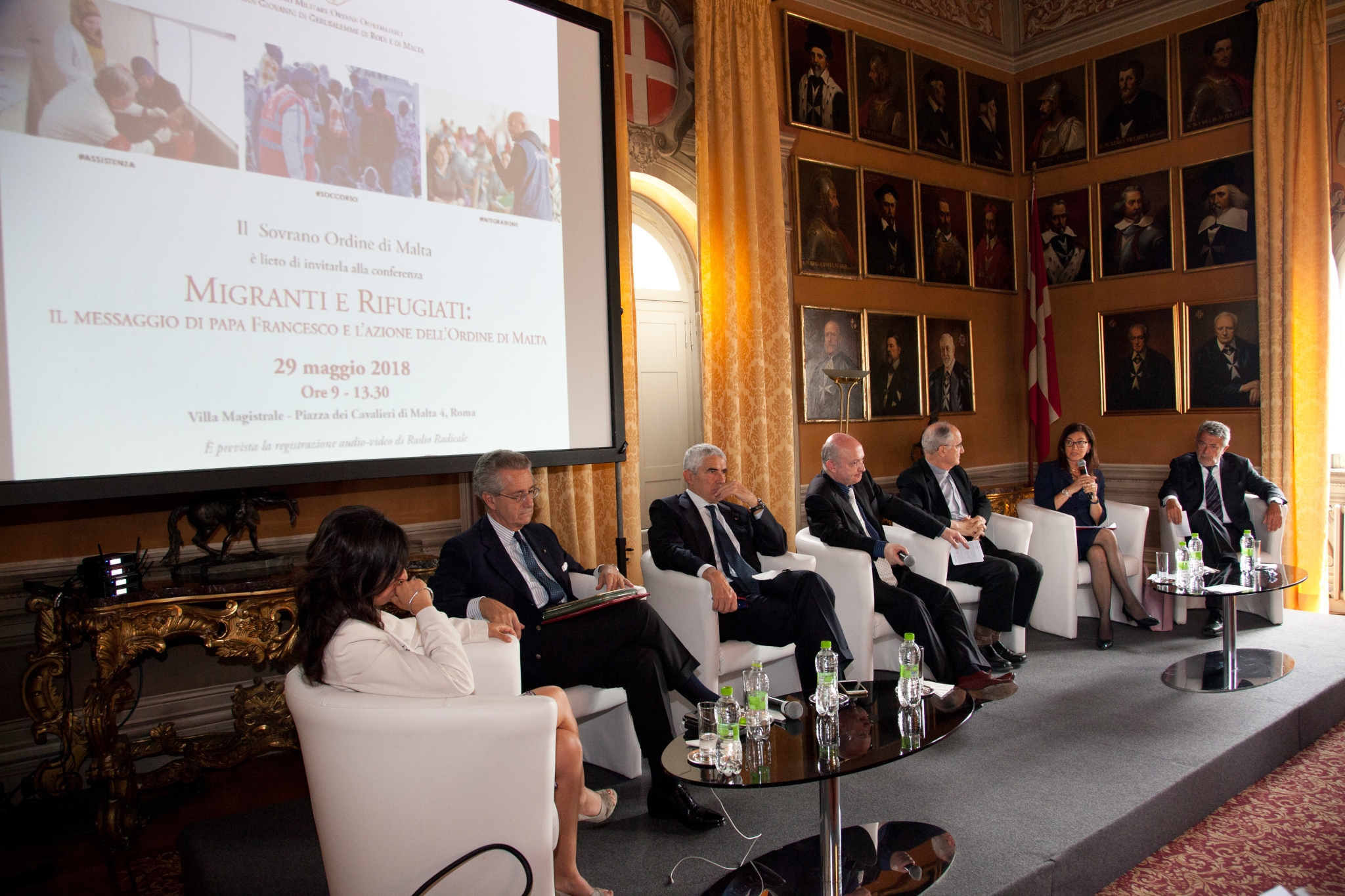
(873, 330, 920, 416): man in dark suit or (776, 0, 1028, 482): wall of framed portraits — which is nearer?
(776, 0, 1028, 482): wall of framed portraits

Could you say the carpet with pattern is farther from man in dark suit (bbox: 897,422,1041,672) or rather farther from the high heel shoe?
the high heel shoe

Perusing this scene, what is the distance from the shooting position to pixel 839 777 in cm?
269

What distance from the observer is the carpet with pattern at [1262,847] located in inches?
110

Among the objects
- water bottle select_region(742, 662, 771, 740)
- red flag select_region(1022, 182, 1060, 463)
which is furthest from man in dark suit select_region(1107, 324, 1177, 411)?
water bottle select_region(742, 662, 771, 740)

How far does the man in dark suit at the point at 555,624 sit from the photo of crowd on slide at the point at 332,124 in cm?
135

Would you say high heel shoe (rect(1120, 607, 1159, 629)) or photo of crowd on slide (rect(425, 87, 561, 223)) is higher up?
photo of crowd on slide (rect(425, 87, 561, 223))

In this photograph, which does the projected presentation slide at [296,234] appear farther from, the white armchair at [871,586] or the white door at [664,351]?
the white door at [664,351]

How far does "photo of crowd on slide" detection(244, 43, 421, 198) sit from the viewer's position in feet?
11.3

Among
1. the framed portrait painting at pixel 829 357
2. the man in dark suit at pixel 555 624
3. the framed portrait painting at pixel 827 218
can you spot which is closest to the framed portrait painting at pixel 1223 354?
the framed portrait painting at pixel 829 357

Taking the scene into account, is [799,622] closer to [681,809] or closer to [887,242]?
[681,809]

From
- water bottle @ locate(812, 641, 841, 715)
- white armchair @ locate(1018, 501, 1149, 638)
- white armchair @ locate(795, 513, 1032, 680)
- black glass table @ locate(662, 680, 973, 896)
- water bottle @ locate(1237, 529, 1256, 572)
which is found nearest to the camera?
black glass table @ locate(662, 680, 973, 896)

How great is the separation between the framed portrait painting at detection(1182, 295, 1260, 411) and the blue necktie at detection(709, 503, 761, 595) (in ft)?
15.4

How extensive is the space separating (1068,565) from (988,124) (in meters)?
4.28

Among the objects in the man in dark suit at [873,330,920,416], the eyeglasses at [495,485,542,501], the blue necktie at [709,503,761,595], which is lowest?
the blue necktie at [709,503,761,595]
